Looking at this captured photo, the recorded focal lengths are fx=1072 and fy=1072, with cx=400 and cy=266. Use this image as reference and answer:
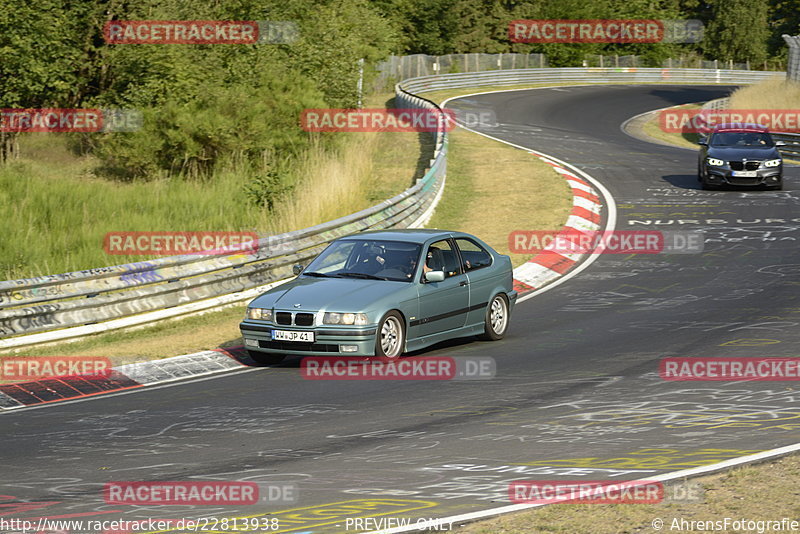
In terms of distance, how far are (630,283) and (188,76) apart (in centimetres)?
2071

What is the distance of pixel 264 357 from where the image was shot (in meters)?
12.0

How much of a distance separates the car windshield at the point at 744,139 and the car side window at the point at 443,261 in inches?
653

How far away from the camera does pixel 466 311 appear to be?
1281cm

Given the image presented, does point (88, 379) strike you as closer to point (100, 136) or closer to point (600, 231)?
point (600, 231)

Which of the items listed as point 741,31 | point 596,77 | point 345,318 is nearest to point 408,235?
point 345,318

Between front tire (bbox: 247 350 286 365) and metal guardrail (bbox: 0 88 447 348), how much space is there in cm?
269

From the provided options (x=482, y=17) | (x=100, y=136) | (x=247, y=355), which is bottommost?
(x=247, y=355)

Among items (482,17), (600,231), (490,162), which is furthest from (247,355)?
(482,17)

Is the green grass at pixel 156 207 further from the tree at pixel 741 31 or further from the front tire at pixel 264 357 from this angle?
the tree at pixel 741 31

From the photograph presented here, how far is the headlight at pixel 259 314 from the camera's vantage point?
38.1 feet

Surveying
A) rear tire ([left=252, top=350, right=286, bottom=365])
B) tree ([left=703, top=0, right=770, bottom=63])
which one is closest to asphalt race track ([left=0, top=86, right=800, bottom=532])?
rear tire ([left=252, top=350, right=286, bottom=365])

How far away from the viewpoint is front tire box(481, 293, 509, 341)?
1312cm

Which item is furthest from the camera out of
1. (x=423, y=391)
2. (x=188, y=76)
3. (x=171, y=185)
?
(x=188, y=76)

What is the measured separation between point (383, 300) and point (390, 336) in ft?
1.33
